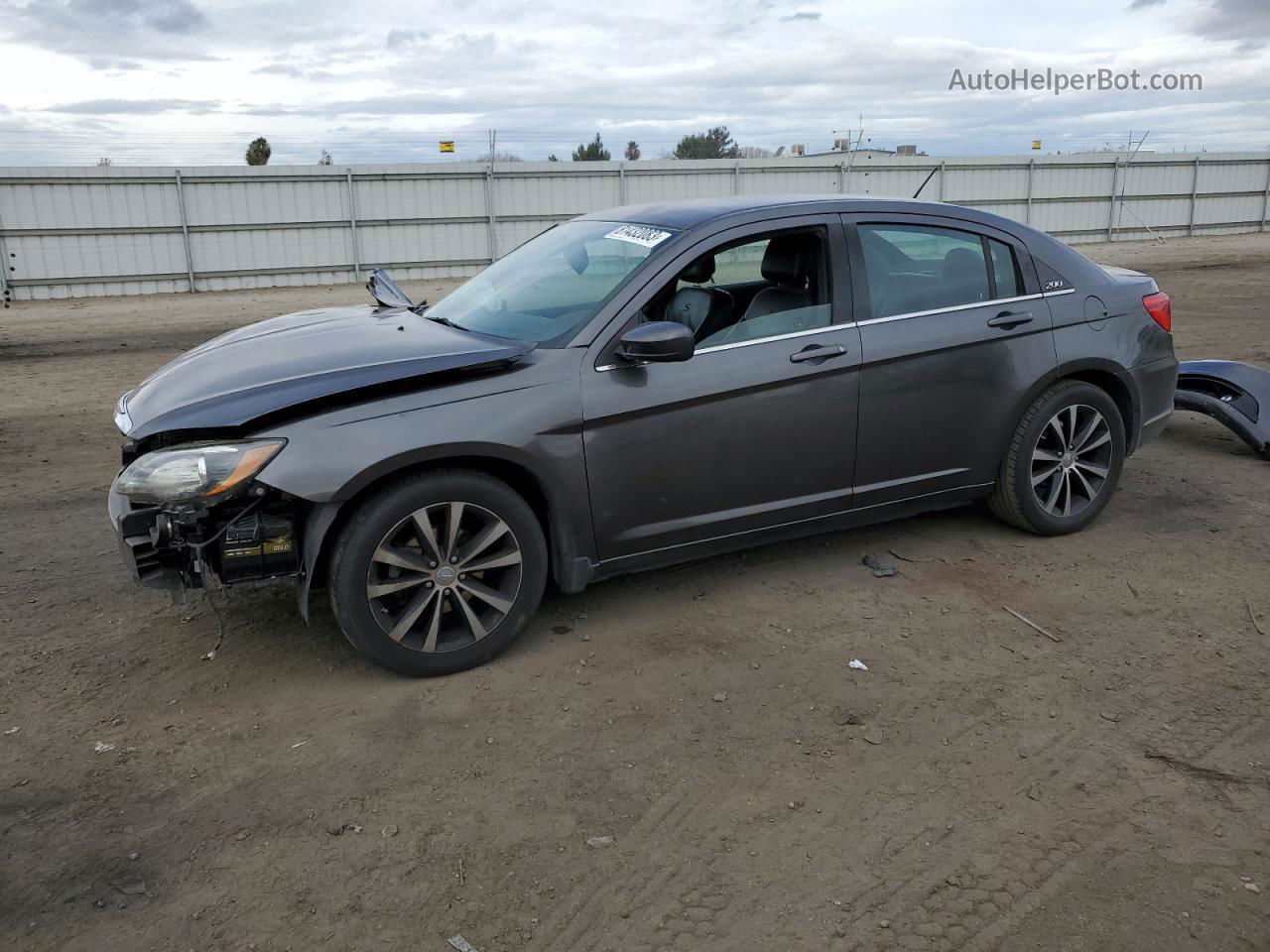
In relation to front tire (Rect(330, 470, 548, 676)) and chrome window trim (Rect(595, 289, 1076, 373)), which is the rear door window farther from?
front tire (Rect(330, 470, 548, 676))

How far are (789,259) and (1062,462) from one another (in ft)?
5.82

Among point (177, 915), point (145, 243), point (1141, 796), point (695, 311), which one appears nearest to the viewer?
point (177, 915)

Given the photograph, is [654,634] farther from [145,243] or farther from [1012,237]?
[145,243]

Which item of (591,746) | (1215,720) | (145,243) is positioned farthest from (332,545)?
(145,243)

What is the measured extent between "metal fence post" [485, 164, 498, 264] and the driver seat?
20.9m

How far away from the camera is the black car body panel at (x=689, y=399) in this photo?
146 inches

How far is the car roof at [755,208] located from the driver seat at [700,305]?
0.20 meters

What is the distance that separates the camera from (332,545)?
372 centimetres

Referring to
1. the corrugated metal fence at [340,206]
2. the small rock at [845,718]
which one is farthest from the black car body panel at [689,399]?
the corrugated metal fence at [340,206]

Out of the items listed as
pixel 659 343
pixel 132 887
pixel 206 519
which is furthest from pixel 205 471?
pixel 659 343

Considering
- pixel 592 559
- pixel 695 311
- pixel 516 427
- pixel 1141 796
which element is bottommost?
pixel 1141 796

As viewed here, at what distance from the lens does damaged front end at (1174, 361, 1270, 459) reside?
6.60 m

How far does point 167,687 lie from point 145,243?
21.0 m

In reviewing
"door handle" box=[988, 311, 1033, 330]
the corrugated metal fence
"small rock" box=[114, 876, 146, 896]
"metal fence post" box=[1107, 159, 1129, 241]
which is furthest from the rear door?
"metal fence post" box=[1107, 159, 1129, 241]
